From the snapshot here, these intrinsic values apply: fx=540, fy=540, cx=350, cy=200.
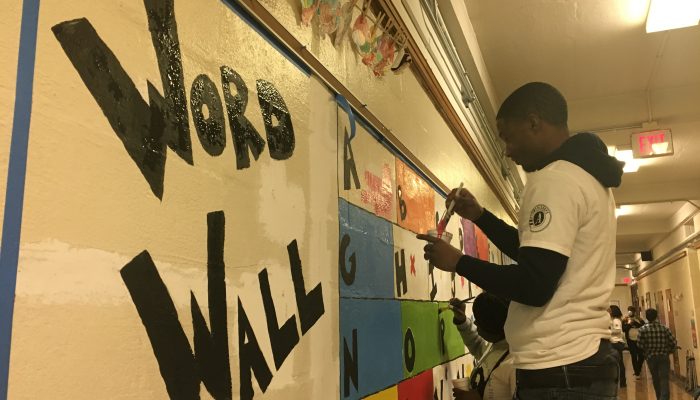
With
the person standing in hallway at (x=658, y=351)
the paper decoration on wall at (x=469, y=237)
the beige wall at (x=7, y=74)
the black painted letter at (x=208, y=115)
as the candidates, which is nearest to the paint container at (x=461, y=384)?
the paper decoration on wall at (x=469, y=237)

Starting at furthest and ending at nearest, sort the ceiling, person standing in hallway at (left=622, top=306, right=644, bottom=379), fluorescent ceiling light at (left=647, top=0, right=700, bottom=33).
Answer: person standing in hallway at (left=622, top=306, right=644, bottom=379) < the ceiling < fluorescent ceiling light at (left=647, top=0, right=700, bottom=33)

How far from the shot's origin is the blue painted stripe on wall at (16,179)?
61 centimetres

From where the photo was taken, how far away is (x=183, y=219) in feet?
3.02

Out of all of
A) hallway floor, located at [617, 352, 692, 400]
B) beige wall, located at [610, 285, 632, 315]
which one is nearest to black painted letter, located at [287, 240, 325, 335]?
hallway floor, located at [617, 352, 692, 400]

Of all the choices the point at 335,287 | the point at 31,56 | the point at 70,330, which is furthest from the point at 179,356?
the point at 335,287

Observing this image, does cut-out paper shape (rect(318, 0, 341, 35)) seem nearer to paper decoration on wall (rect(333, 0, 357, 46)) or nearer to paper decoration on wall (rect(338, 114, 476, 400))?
paper decoration on wall (rect(333, 0, 357, 46))

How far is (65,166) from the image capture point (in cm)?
71

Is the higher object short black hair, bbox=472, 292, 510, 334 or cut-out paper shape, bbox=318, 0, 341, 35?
cut-out paper shape, bbox=318, 0, 341, 35

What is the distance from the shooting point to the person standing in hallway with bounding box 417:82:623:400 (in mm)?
1410

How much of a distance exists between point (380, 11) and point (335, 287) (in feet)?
3.49

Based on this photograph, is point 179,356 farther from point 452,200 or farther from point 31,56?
point 452,200

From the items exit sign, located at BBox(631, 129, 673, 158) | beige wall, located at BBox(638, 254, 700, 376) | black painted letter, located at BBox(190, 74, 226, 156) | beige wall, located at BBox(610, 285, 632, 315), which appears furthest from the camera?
beige wall, located at BBox(610, 285, 632, 315)

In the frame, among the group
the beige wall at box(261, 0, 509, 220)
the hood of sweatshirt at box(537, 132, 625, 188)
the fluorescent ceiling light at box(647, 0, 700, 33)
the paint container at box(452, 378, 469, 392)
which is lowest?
the paint container at box(452, 378, 469, 392)

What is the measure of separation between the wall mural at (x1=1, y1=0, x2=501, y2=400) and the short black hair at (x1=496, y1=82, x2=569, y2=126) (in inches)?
22.6
